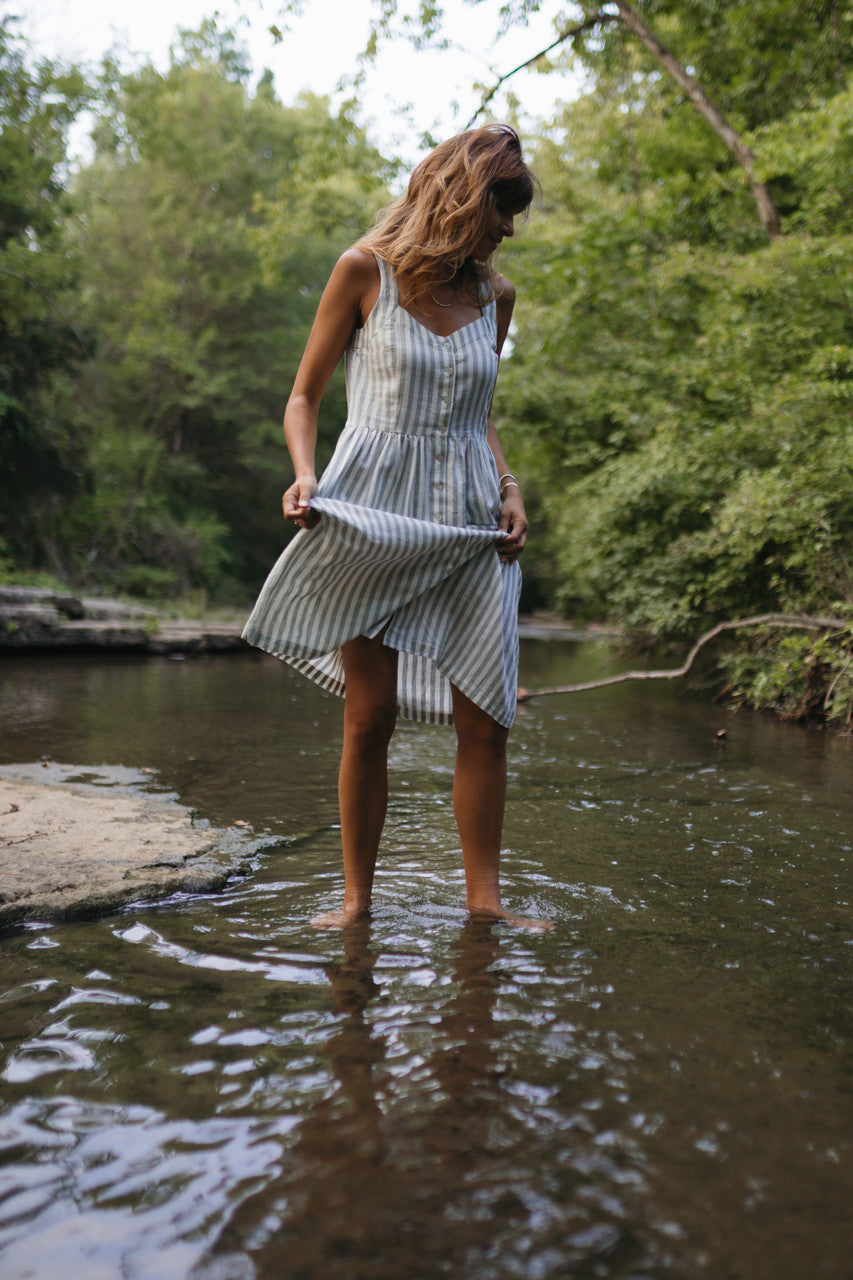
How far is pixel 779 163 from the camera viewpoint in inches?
325

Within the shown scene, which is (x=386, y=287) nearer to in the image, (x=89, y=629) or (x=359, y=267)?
(x=359, y=267)

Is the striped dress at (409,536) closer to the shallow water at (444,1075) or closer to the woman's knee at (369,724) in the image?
the woman's knee at (369,724)

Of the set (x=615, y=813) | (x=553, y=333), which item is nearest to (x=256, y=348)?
(x=553, y=333)

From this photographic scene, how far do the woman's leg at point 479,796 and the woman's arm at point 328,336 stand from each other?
2.11ft

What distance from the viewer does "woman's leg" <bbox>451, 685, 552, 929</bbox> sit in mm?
2312

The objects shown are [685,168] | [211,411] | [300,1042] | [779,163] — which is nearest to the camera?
[300,1042]

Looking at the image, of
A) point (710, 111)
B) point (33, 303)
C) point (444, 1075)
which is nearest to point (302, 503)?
point (444, 1075)

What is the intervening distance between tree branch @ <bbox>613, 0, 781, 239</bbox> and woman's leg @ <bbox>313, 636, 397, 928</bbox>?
878 cm

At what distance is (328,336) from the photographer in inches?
91.9

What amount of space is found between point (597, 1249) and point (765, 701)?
6522 mm

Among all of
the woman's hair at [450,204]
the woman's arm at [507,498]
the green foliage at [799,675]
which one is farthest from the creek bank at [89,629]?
the woman's hair at [450,204]

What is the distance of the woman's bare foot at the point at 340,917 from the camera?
215 centimetres

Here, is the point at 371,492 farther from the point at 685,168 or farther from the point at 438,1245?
the point at 685,168

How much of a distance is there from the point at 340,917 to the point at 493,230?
5.44 feet
